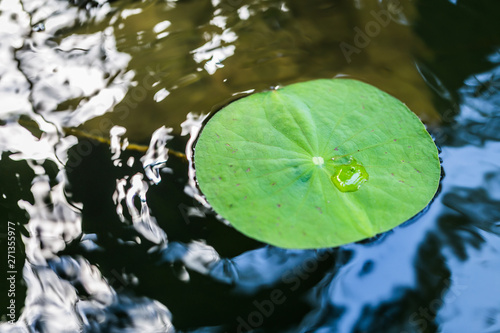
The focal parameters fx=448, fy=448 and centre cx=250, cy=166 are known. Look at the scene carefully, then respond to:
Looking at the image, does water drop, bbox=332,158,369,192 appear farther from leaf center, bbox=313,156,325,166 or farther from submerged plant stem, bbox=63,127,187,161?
submerged plant stem, bbox=63,127,187,161

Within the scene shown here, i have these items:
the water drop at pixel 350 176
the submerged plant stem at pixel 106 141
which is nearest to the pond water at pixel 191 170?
the submerged plant stem at pixel 106 141

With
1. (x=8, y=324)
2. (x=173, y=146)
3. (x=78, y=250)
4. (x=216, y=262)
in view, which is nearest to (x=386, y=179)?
(x=216, y=262)

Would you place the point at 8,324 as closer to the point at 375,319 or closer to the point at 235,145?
the point at 235,145

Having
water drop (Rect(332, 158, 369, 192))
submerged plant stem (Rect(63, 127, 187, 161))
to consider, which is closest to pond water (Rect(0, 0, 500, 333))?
submerged plant stem (Rect(63, 127, 187, 161))

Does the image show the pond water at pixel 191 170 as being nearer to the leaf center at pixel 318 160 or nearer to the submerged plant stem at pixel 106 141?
the submerged plant stem at pixel 106 141

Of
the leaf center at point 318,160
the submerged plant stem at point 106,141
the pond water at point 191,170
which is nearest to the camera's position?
the pond water at point 191,170

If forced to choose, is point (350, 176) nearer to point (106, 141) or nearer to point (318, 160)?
point (318, 160)
